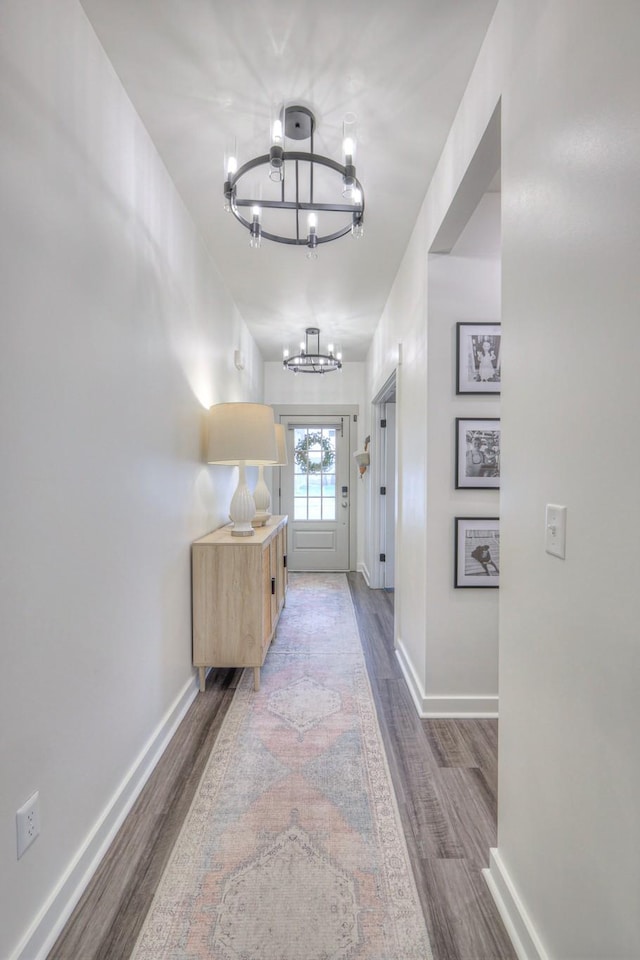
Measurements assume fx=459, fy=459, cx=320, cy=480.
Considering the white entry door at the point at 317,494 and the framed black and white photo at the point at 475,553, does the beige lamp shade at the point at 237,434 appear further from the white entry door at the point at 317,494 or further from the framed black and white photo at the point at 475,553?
the white entry door at the point at 317,494

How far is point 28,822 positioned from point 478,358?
241 centimetres

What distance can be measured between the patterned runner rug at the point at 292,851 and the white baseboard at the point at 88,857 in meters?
0.23

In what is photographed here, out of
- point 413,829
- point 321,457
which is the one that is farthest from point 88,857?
point 321,457

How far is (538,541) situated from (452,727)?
151cm

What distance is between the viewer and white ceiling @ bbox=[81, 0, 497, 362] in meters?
1.41

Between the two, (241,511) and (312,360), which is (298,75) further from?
(312,360)

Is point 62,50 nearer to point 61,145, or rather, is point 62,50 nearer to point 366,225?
point 61,145

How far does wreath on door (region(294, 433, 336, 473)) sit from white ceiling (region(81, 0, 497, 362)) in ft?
10.8

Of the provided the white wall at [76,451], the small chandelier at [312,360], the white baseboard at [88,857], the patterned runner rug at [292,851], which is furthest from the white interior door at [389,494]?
the white baseboard at [88,857]

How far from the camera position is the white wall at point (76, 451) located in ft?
3.64

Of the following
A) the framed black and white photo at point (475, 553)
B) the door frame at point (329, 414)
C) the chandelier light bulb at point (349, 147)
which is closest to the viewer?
the chandelier light bulb at point (349, 147)

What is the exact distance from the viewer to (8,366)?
1089 mm

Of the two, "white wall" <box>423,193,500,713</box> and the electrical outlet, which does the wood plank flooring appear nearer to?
"white wall" <box>423,193,500,713</box>

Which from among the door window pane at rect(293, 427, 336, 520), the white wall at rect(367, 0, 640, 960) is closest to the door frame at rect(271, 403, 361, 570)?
the door window pane at rect(293, 427, 336, 520)
